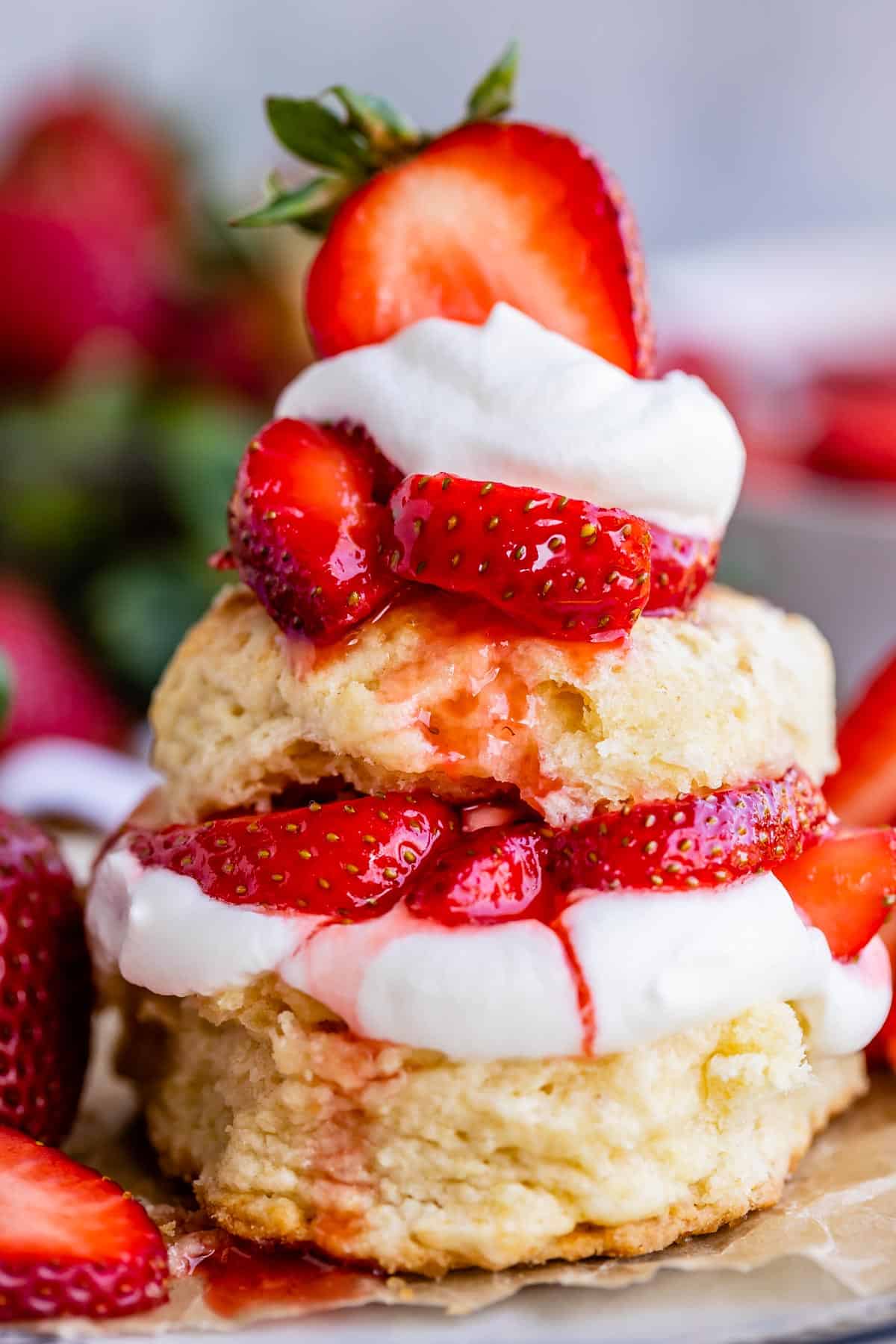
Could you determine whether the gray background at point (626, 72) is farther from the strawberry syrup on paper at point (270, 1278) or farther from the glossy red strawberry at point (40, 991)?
the strawberry syrup on paper at point (270, 1278)

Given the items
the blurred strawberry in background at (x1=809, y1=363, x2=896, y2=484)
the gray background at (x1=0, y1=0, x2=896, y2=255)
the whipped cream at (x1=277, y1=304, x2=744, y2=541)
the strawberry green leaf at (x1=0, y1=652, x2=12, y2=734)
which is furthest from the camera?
the gray background at (x1=0, y1=0, x2=896, y2=255)

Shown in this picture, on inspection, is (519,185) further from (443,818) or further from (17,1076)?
(17,1076)

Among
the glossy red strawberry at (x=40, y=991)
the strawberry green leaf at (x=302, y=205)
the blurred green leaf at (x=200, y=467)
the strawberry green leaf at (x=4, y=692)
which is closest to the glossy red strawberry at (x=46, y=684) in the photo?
the blurred green leaf at (x=200, y=467)

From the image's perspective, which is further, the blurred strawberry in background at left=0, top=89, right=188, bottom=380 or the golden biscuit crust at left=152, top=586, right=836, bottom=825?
the blurred strawberry in background at left=0, top=89, right=188, bottom=380

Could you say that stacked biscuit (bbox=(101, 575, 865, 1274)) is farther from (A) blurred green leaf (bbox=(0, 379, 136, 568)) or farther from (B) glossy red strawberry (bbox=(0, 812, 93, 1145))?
(A) blurred green leaf (bbox=(0, 379, 136, 568))

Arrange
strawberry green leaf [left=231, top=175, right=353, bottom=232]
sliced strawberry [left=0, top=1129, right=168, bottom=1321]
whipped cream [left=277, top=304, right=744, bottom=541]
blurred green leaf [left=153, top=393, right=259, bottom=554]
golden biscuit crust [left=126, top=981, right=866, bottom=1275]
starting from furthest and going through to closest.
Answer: blurred green leaf [left=153, top=393, right=259, bottom=554], strawberry green leaf [left=231, top=175, right=353, bottom=232], whipped cream [left=277, top=304, right=744, bottom=541], golden biscuit crust [left=126, top=981, right=866, bottom=1275], sliced strawberry [left=0, top=1129, right=168, bottom=1321]

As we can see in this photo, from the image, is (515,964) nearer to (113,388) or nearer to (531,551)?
(531,551)

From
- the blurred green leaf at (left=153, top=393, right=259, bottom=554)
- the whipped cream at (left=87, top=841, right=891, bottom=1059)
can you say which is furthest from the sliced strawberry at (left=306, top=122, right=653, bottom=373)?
the blurred green leaf at (left=153, top=393, right=259, bottom=554)
